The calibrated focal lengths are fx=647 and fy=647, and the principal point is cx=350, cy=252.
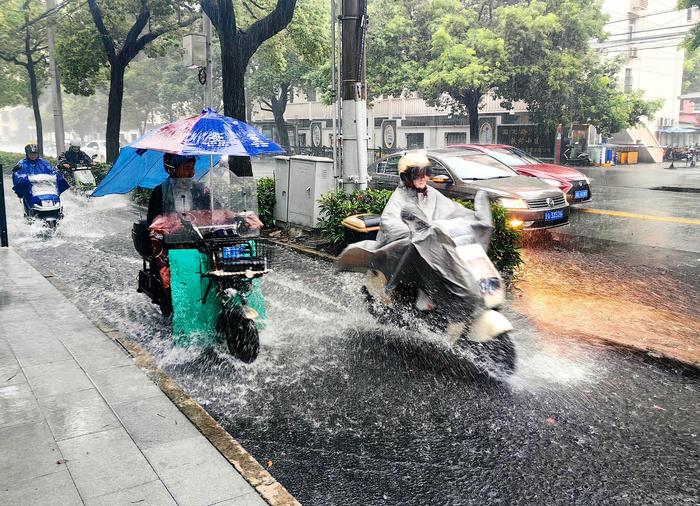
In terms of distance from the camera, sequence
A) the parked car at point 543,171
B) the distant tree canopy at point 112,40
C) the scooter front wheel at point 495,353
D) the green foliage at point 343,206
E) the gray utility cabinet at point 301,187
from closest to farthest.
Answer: the scooter front wheel at point 495,353 → the green foliage at point 343,206 → the gray utility cabinet at point 301,187 → the parked car at point 543,171 → the distant tree canopy at point 112,40

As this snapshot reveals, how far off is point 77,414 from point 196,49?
9096mm

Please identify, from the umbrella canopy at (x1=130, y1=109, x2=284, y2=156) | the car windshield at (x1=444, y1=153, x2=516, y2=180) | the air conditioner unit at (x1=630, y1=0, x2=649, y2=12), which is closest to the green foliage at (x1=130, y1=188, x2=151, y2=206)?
the car windshield at (x1=444, y1=153, x2=516, y2=180)

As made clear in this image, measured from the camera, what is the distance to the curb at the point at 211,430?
332cm

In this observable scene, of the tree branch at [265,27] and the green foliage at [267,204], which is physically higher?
the tree branch at [265,27]

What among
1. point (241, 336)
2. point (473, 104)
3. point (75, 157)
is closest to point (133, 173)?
point (241, 336)

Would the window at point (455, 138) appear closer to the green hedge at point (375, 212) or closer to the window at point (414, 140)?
the window at point (414, 140)

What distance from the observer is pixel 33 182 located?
1270 centimetres

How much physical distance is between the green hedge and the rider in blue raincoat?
19.3 feet

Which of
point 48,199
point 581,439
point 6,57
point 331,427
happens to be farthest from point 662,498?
point 6,57

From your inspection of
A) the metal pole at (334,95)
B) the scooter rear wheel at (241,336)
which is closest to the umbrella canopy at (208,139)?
the scooter rear wheel at (241,336)

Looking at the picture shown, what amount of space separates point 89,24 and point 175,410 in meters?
23.1

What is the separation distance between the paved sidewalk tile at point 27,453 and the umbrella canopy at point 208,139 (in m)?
2.23

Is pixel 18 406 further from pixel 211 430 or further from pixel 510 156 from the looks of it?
pixel 510 156

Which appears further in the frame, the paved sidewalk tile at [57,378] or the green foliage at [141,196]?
the green foliage at [141,196]
